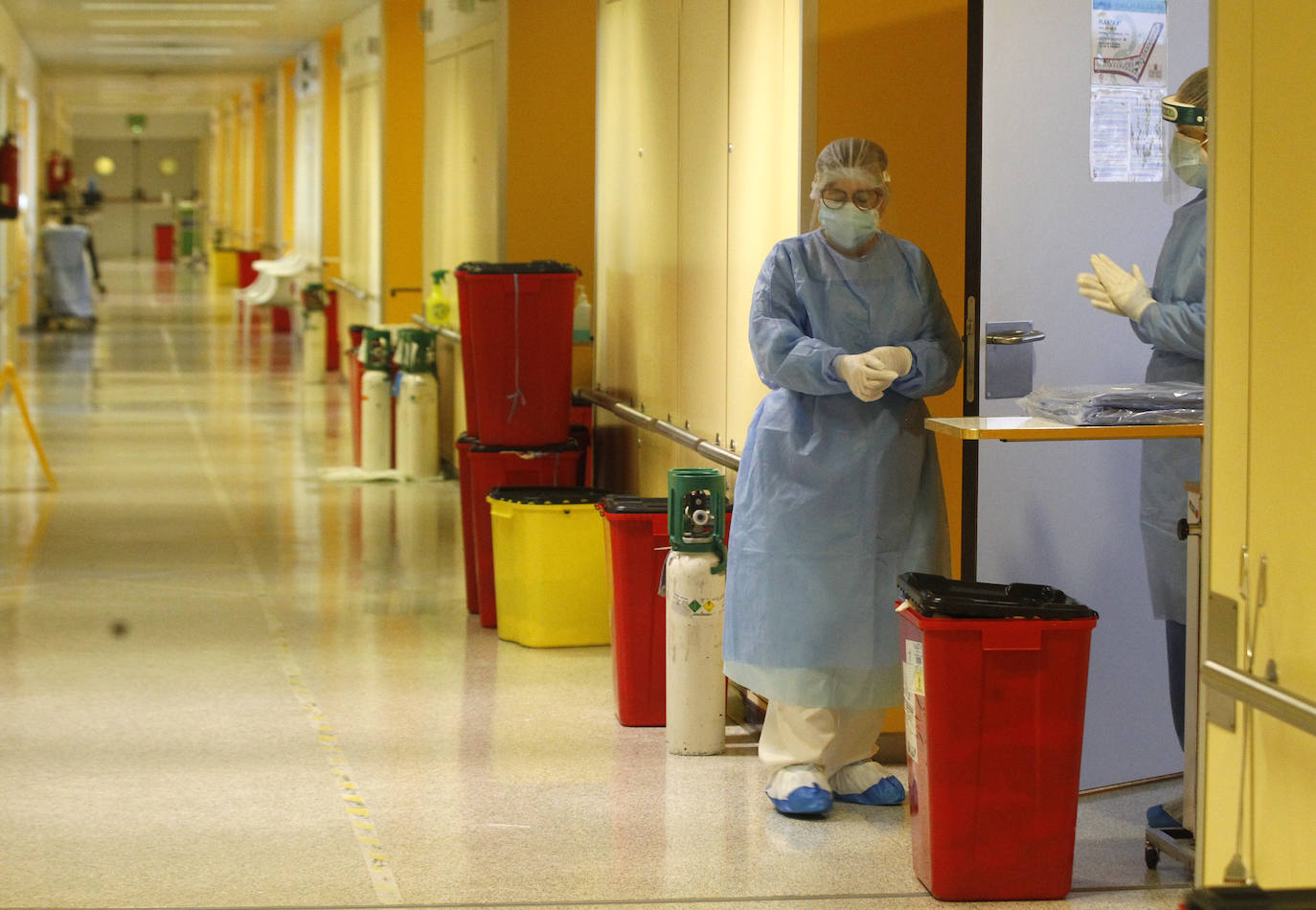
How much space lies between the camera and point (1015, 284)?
379cm

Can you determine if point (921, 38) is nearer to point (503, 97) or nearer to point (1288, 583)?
point (1288, 583)

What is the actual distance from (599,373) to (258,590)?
1507mm

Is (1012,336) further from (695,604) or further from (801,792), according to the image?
(801,792)

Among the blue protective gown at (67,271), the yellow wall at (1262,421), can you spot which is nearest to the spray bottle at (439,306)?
the yellow wall at (1262,421)

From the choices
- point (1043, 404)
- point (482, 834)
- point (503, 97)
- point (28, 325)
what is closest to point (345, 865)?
point (482, 834)

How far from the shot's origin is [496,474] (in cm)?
577

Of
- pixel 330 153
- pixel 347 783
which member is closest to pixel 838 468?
pixel 347 783

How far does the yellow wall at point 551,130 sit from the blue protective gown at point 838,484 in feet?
12.4

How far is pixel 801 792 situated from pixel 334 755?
1.22 m

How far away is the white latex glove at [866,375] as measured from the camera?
345cm

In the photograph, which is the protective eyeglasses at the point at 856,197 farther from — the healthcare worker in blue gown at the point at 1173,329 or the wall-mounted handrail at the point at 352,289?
the wall-mounted handrail at the point at 352,289

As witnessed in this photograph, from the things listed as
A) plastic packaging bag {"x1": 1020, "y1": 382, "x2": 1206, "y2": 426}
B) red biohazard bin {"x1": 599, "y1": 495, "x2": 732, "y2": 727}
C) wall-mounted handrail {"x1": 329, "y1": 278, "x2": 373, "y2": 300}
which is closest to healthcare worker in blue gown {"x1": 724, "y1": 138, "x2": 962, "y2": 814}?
plastic packaging bag {"x1": 1020, "y1": 382, "x2": 1206, "y2": 426}

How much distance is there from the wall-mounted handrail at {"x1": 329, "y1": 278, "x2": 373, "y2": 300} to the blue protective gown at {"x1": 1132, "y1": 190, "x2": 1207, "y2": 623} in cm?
947

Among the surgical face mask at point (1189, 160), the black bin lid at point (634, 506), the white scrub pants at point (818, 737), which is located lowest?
the white scrub pants at point (818, 737)
